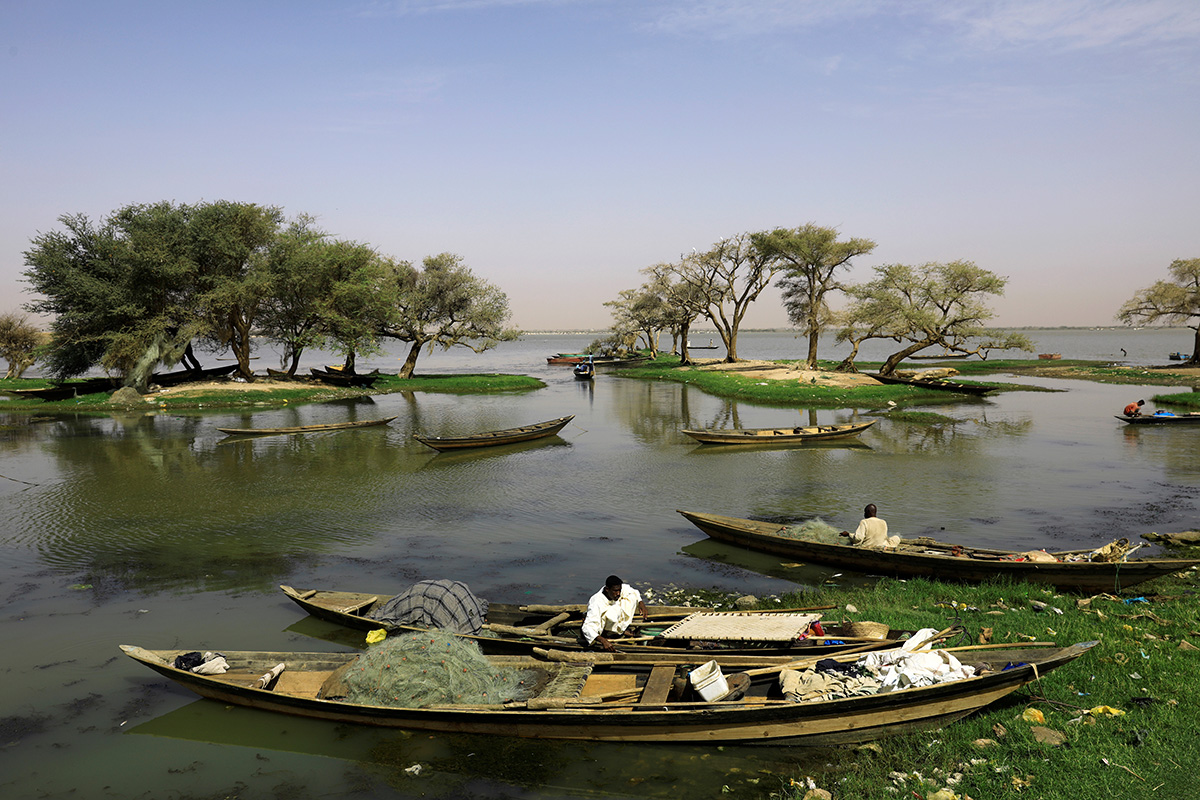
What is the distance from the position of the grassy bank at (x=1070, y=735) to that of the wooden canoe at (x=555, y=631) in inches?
56.0

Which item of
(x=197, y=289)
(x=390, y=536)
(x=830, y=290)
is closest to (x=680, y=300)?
(x=830, y=290)

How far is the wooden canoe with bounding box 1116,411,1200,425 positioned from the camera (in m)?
32.1

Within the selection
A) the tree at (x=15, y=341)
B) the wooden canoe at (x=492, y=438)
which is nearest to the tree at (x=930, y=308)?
the wooden canoe at (x=492, y=438)

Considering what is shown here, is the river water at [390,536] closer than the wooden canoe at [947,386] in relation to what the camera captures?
Yes

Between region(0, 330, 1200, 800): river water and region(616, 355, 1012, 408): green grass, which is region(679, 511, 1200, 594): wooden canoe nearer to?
region(0, 330, 1200, 800): river water

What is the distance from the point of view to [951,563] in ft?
41.4

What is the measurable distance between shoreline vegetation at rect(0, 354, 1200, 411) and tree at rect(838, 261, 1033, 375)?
380 centimetres

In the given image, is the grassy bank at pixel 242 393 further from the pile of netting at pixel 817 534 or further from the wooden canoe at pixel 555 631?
Result: the pile of netting at pixel 817 534

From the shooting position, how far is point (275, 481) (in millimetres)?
23938

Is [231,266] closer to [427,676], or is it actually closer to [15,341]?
[15,341]

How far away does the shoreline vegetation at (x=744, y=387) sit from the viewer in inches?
1743

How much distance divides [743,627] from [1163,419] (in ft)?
109

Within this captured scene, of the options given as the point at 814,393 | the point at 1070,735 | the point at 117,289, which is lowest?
the point at 1070,735

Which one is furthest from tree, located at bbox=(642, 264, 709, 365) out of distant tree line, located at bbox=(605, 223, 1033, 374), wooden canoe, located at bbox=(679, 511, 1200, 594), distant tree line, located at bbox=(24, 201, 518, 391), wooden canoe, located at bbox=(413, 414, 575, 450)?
wooden canoe, located at bbox=(679, 511, 1200, 594)
